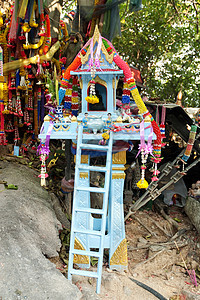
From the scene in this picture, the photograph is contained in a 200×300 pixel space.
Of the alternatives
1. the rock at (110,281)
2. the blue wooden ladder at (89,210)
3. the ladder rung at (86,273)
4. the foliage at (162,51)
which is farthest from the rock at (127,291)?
the foliage at (162,51)

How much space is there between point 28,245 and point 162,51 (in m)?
13.7

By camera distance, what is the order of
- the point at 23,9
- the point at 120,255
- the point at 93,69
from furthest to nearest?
the point at 23,9
the point at 120,255
the point at 93,69

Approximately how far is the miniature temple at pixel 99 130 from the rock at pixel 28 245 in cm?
46

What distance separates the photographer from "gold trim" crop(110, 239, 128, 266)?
520 centimetres

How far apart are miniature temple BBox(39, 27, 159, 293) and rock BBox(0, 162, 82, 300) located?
0.46m

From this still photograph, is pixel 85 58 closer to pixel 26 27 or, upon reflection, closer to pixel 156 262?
pixel 26 27

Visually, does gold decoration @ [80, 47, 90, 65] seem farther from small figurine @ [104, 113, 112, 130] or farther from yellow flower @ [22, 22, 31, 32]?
yellow flower @ [22, 22, 31, 32]

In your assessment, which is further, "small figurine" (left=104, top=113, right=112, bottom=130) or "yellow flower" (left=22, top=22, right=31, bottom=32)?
"yellow flower" (left=22, top=22, right=31, bottom=32)

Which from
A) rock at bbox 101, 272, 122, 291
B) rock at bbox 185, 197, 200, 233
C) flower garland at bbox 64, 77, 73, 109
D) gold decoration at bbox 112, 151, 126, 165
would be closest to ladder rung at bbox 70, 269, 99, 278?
rock at bbox 101, 272, 122, 291

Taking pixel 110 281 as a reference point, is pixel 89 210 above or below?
above

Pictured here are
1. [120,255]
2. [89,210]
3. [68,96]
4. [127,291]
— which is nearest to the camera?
[89,210]

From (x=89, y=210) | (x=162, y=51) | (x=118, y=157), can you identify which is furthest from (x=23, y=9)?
(x=162, y=51)

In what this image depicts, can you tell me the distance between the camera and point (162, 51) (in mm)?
15172

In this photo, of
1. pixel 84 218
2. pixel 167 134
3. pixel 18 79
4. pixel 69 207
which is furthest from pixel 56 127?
pixel 167 134
